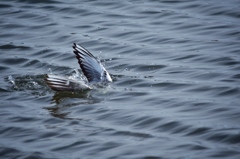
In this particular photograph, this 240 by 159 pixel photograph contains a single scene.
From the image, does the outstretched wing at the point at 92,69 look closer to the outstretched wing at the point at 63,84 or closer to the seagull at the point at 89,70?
the seagull at the point at 89,70

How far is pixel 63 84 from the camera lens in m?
8.32

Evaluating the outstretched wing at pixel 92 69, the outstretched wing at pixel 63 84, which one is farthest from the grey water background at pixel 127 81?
the outstretched wing at pixel 92 69

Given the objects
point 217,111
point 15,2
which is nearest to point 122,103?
point 217,111

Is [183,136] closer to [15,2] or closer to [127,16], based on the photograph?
[127,16]

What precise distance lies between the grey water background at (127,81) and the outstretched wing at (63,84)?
0.13 metres

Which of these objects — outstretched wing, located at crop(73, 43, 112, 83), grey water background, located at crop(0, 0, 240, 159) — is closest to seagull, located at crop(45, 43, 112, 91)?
outstretched wing, located at crop(73, 43, 112, 83)

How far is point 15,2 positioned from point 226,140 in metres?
9.83

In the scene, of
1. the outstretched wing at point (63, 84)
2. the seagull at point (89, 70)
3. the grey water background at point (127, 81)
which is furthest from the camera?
the seagull at point (89, 70)

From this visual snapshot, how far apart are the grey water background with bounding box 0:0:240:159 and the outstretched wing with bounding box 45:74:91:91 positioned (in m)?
0.13

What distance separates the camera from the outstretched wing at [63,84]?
8250 millimetres

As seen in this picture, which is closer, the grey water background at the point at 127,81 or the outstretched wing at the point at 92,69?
the grey water background at the point at 127,81

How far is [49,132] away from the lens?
7.06m

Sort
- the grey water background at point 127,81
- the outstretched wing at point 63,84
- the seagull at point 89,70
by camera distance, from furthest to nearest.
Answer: the seagull at point 89,70
the outstretched wing at point 63,84
the grey water background at point 127,81

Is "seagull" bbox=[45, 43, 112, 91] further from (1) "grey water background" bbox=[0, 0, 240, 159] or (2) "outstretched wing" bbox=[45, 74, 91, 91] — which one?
(1) "grey water background" bbox=[0, 0, 240, 159]
